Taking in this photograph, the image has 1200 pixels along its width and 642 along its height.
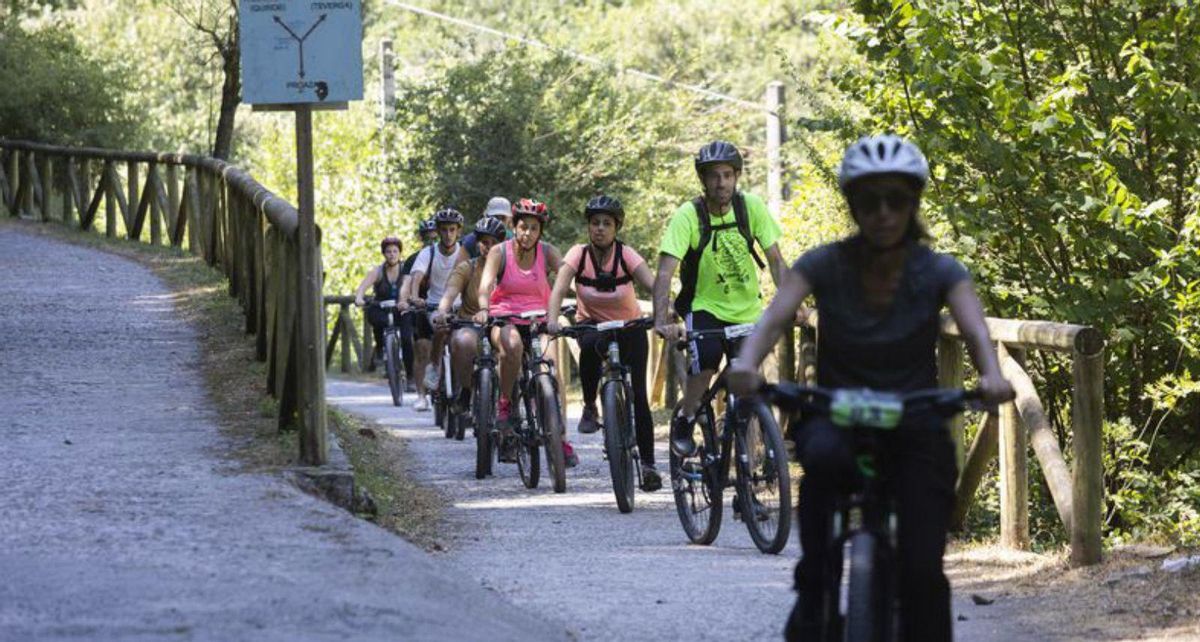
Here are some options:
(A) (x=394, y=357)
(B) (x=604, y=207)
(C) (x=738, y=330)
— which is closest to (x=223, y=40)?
(A) (x=394, y=357)

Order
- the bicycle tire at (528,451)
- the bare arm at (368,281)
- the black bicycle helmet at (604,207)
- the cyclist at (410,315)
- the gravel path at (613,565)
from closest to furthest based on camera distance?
the gravel path at (613,565) < the black bicycle helmet at (604,207) < the bicycle tire at (528,451) < the cyclist at (410,315) < the bare arm at (368,281)

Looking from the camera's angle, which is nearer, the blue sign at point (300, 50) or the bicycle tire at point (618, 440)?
the blue sign at point (300, 50)

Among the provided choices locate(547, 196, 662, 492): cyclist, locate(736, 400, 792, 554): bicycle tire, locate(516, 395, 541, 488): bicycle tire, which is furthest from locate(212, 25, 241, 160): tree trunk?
locate(736, 400, 792, 554): bicycle tire

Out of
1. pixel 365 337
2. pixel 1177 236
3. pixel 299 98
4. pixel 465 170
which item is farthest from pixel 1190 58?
pixel 365 337

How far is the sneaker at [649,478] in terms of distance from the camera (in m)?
12.1

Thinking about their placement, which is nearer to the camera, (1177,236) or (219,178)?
(1177,236)

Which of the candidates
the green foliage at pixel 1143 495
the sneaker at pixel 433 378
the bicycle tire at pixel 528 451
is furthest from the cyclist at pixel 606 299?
the sneaker at pixel 433 378

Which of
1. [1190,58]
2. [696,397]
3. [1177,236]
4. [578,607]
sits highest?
[1190,58]

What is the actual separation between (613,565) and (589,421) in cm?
308

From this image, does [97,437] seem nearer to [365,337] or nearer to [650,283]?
[650,283]

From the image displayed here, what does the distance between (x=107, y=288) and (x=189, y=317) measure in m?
2.80

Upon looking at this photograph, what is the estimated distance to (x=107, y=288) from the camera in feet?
62.8

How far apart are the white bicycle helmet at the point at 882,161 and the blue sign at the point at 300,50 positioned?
15.1 feet

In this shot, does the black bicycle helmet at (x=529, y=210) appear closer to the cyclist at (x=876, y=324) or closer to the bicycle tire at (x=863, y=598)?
the cyclist at (x=876, y=324)
